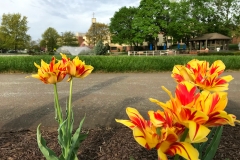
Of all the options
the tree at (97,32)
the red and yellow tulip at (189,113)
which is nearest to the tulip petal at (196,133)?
the red and yellow tulip at (189,113)

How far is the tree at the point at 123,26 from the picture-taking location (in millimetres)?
49491

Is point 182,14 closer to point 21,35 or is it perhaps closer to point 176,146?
point 21,35

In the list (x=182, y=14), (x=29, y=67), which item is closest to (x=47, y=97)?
(x=29, y=67)

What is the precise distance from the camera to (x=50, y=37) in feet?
190

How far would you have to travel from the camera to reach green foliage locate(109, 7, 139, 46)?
49.4 m

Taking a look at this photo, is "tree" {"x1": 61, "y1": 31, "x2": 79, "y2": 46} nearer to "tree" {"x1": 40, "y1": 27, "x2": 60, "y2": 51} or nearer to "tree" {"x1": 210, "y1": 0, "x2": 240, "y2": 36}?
"tree" {"x1": 40, "y1": 27, "x2": 60, "y2": 51}

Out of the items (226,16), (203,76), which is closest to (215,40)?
(226,16)

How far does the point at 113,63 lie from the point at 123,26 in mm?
39311

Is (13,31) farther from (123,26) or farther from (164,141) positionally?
(164,141)

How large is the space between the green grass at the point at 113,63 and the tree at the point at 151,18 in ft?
99.2

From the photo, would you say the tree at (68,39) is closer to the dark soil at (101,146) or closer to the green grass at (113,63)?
the green grass at (113,63)

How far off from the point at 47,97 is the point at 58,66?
4.98 m

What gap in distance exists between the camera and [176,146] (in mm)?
714

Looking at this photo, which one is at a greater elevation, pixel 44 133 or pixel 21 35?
pixel 21 35
